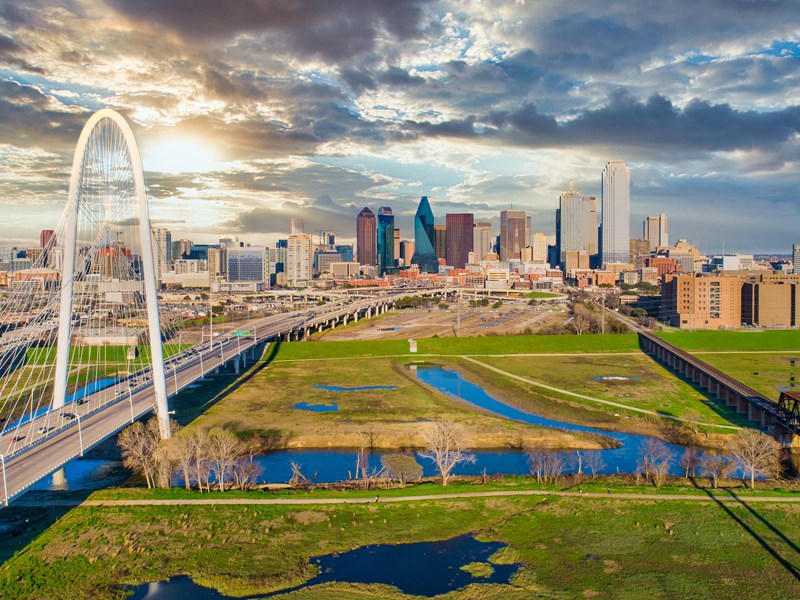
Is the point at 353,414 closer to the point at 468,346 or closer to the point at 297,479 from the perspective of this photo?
the point at 297,479

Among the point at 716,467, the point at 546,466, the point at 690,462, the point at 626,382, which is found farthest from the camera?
the point at 626,382

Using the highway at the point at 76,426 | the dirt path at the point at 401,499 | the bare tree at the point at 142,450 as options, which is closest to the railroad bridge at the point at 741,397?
the dirt path at the point at 401,499

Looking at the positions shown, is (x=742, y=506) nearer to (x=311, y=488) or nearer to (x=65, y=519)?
(x=311, y=488)

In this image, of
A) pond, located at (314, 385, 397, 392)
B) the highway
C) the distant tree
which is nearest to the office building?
pond, located at (314, 385, 397, 392)

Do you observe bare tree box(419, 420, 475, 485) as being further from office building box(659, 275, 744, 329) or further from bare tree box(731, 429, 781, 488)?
office building box(659, 275, 744, 329)

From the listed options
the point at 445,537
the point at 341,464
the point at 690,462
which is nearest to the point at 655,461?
the point at 690,462

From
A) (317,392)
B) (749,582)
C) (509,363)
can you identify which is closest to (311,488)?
(749,582)
